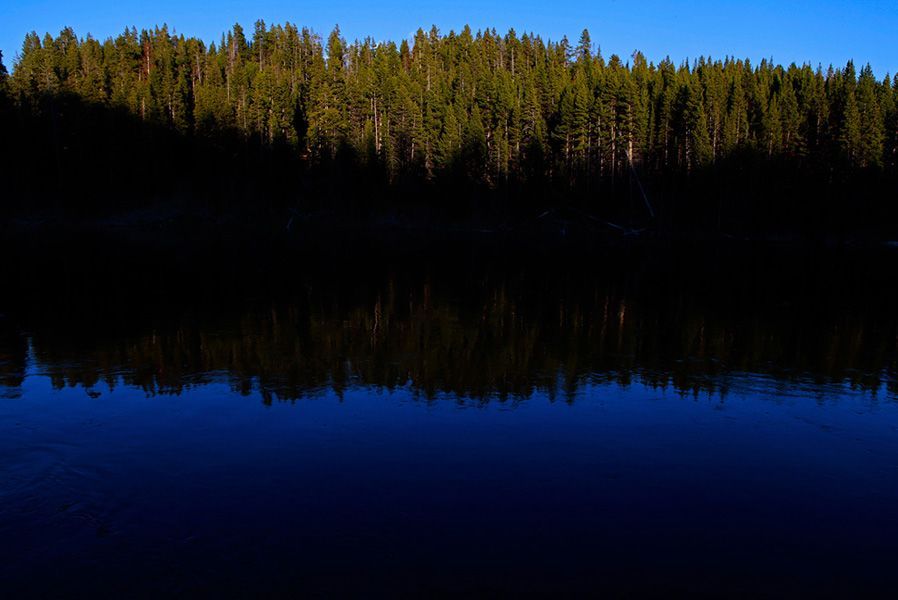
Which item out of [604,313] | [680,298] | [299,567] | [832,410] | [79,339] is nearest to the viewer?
[299,567]

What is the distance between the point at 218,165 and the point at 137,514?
321ft

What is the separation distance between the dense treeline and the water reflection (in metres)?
58.9

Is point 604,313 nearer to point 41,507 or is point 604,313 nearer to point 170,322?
point 170,322

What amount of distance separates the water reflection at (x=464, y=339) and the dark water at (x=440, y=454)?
127mm

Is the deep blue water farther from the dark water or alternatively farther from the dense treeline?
the dense treeline

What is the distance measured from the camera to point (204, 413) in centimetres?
1272

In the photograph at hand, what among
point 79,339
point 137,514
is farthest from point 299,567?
point 79,339

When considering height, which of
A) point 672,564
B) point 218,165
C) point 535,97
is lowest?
point 672,564

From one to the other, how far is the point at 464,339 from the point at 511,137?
82.6 m

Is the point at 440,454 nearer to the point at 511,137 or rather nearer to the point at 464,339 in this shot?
the point at 464,339

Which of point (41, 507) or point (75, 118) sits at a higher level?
point (75, 118)

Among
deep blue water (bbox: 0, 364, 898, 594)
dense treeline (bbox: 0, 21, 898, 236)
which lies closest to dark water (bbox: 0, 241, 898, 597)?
deep blue water (bbox: 0, 364, 898, 594)

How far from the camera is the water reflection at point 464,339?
1546 centimetres

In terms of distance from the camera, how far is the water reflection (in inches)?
609
